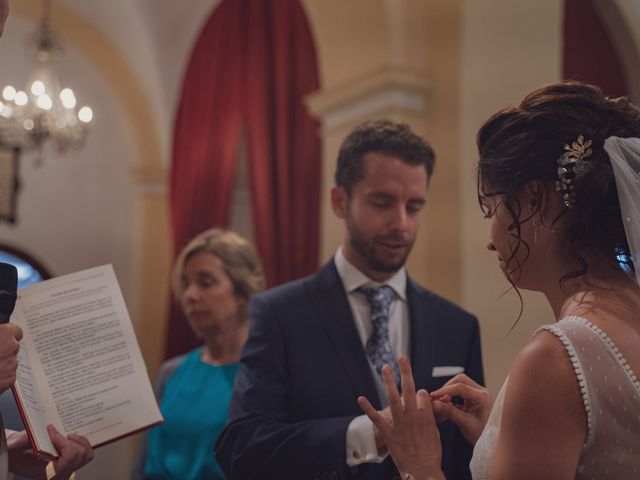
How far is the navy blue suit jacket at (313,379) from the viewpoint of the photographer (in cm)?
209

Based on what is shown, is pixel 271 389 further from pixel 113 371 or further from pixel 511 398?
pixel 511 398

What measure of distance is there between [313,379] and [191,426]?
1026mm

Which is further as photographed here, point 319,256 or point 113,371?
point 319,256

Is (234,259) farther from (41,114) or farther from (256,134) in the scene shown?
(41,114)

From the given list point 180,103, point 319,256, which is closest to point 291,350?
point 319,256

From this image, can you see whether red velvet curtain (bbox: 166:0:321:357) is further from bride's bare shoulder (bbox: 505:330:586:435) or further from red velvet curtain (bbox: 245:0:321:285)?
bride's bare shoulder (bbox: 505:330:586:435)

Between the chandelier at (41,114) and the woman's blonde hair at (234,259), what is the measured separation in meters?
2.75

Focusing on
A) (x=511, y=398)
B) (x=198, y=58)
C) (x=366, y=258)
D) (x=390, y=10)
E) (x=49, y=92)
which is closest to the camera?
(x=511, y=398)

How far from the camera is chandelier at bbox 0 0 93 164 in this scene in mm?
5848

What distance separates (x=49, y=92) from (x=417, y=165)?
4.42m

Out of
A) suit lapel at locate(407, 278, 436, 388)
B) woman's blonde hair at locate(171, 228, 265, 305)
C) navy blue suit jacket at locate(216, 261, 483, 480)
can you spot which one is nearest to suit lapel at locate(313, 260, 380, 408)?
navy blue suit jacket at locate(216, 261, 483, 480)

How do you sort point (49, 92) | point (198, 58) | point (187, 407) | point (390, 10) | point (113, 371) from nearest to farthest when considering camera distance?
1. point (113, 371)
2. point (187, 407)
3. point (390, 10)
4. point (49, 92)
5. point (198, 58)

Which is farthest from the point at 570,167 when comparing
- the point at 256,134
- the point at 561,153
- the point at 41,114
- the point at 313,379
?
the point at 41,114

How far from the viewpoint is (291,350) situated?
228 cm
